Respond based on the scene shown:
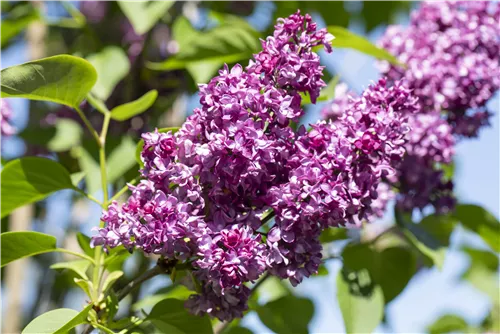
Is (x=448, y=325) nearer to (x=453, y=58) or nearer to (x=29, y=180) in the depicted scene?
(x=453, y=58)

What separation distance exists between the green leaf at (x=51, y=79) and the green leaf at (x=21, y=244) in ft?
0.73

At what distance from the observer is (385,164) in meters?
0.97

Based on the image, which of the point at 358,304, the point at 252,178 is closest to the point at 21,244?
the point at 252,178

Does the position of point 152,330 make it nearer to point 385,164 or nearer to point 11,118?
point 385,164

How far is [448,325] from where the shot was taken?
2.60m

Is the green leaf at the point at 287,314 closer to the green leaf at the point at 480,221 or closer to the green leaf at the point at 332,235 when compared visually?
the green leaf at the point at 332,235

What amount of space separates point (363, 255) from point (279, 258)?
24.1 inches

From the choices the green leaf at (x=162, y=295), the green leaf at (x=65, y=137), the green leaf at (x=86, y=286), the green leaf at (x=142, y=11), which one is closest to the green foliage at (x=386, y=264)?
the green leaf at (x=162, y=295)

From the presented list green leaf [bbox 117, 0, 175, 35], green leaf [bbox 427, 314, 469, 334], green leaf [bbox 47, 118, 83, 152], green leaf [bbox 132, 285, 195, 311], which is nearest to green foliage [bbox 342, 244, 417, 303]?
green leaf [bbox 132, 285, 195, 311]

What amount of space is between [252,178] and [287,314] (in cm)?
60

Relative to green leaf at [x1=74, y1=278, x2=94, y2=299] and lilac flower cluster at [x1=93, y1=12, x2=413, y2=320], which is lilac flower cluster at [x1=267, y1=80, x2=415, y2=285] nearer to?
lilac flower cluster at [x1=93, y1=12, x2=413, y2=320]

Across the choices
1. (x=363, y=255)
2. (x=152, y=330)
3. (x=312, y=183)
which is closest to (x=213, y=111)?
(x=312, y=183)

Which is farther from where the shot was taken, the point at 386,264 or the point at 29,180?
the point at 386,264

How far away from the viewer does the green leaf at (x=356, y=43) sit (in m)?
1.44
